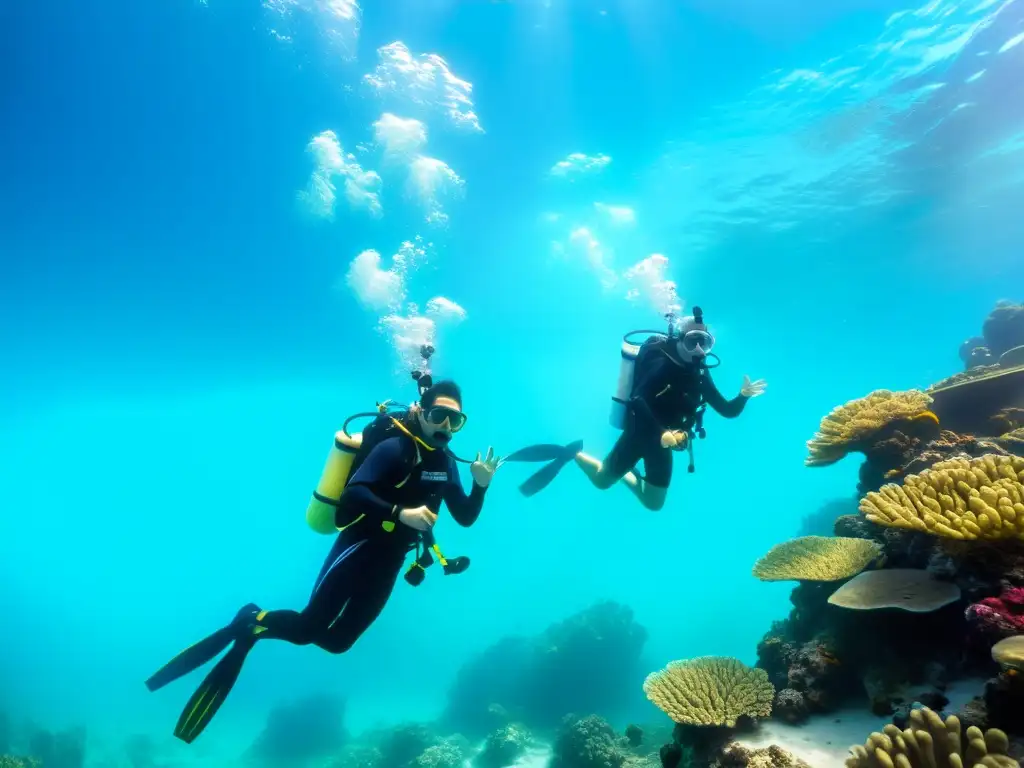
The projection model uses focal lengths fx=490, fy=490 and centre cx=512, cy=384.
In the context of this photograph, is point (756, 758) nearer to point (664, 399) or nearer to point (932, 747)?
point (932, 747)

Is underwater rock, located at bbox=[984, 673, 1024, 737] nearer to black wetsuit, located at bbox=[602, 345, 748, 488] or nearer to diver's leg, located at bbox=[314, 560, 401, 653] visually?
black wetsuit, located at bbox=[602, 345, 748, 488]

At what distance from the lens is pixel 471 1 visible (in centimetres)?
1532

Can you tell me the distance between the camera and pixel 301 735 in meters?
25.1

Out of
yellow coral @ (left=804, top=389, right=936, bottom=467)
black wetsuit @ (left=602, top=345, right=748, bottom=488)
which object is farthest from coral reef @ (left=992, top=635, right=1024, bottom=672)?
black wetsuit @ (left=602, top=345, right=748, bottom=488)

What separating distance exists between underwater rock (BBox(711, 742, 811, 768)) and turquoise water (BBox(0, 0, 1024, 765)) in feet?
62.3

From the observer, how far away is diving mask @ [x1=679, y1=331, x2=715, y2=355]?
766 centimetres

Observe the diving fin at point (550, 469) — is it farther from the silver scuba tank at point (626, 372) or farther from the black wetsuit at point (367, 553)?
the black wetsuit at point (367, 553)

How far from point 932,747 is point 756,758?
1.94 m

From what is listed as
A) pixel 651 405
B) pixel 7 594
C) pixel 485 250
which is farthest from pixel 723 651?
pixel 7 594

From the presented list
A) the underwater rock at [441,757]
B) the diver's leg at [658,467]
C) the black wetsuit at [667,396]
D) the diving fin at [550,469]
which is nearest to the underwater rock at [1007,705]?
the black wetsuit at [667,396]

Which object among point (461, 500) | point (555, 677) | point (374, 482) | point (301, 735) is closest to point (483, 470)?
point (461, 500)

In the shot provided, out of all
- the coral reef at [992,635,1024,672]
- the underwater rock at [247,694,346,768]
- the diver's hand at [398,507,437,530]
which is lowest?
the coral reef at [992,635,1024,672]

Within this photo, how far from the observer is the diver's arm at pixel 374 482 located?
17.5ft

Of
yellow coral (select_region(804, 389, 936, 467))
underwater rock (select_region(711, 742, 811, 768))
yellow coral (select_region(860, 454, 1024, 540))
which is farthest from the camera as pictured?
yellow coral (select_region(804, 389, 936, 467))
